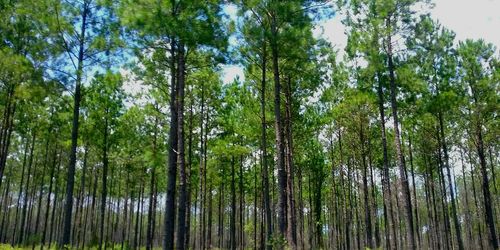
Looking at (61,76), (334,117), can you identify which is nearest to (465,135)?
(334,117)

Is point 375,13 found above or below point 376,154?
above

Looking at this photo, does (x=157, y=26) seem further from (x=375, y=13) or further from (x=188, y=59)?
(x=375, y=13)

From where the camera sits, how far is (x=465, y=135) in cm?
2364

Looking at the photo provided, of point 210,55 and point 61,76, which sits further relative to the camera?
point 61,76

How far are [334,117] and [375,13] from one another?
25.3 ft

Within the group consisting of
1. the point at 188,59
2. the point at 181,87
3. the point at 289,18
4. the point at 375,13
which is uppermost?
the point at 375,13

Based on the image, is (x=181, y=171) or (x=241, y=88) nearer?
(x=181, y=171)

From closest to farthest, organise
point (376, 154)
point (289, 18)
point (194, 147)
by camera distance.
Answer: point (289, 18) → point (194, 147) → point (376, 154)

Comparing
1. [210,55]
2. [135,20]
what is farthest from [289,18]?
[135,20]

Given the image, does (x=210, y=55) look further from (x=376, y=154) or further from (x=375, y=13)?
(x=376, y=154)

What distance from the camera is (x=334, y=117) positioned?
2303cm

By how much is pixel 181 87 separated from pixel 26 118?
14.6 meters

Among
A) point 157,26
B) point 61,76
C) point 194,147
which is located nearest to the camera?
point 157,26

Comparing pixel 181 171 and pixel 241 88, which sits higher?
pixel 241 88
